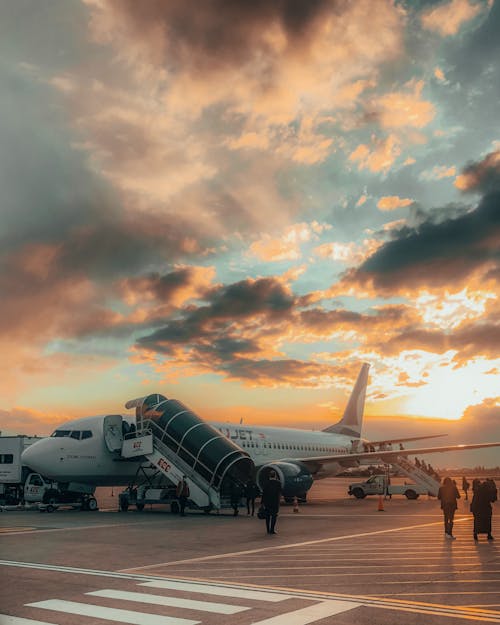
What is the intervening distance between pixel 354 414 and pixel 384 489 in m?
12.3

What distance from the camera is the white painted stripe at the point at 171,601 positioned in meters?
8.56

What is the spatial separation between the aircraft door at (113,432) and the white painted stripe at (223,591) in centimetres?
1869

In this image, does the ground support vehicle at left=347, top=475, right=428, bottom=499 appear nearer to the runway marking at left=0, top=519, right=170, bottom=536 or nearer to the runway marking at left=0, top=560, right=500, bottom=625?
the runway marking at left=0, top=519, right=170, bottom=536

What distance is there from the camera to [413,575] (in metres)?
11.4

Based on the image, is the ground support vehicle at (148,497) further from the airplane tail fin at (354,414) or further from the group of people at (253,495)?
the airplane tail fin at (354,414)

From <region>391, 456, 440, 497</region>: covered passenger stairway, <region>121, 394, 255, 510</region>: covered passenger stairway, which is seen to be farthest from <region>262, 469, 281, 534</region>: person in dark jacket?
<region>391, 456, 440, 497</region>: covered passenger stairway

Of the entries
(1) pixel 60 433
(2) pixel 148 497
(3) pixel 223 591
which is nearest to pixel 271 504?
(3) pixel 223 591

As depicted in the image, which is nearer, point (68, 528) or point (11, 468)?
point (68, 528)

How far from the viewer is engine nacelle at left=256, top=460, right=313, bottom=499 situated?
28312 millimetres

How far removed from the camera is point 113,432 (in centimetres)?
2906

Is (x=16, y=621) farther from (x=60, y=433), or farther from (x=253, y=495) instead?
(x=60, y=433)

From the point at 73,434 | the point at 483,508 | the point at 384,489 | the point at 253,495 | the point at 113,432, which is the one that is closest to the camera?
the point at 483,508

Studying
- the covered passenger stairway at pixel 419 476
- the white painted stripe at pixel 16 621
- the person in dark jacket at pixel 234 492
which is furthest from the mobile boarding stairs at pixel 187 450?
the white painted stripe at pixel 16 621

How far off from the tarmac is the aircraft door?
317 inches
